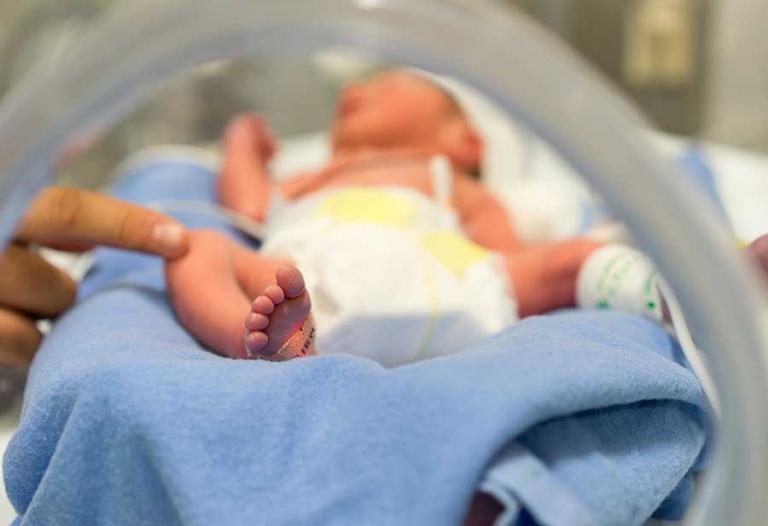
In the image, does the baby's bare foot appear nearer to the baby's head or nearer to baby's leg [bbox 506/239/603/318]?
baby's leg [bbox 506/239/603/318]

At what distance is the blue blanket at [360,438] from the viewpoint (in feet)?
1.88

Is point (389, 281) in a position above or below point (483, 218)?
above

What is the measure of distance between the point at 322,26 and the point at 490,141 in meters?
1.07

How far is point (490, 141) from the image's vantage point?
154cm

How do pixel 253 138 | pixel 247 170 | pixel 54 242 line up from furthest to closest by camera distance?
pixel 253 138
pixel 247 170
pixel 54 242

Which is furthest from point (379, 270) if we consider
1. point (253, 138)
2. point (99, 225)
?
point (253, 138)

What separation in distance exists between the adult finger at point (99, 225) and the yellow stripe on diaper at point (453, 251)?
22cm

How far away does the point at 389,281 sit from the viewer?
0.85 metres

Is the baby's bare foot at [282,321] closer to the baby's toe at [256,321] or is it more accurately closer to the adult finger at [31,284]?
the baby's toe at [256,321]

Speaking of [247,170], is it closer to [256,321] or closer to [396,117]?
[396,117]

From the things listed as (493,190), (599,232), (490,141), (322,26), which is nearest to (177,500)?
(322,26)

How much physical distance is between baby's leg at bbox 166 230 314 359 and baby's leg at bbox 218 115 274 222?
311mm

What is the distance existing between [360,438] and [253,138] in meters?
0.92

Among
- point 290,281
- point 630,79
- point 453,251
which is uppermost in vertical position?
point 290,281
